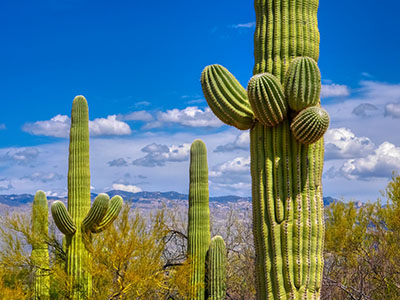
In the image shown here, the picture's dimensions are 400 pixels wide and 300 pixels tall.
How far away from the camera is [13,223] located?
56.4 ft

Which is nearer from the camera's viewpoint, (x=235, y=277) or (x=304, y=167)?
(x=304, y=167)

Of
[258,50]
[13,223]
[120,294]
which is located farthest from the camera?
[13,223]

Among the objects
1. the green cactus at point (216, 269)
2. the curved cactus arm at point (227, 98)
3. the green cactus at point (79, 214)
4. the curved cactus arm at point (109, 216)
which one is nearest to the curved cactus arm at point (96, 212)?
the green cactus at point (79, 214)

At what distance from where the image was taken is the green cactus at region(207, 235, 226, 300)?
13930 millimetres

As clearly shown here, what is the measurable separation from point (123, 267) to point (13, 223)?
15.9 feet

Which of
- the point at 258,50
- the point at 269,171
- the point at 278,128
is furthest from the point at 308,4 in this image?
the point at 269,171

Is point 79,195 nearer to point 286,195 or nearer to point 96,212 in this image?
point 96,212

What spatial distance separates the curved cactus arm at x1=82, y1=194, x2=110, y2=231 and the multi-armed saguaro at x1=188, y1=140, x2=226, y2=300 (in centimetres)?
222

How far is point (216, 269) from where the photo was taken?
13945mm

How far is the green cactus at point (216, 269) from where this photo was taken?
1393 cm

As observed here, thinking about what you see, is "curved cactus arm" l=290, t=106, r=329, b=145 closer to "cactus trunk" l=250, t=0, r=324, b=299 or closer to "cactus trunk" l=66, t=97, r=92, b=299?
"cactus trunk" l=250, t=0, r=324, b=299

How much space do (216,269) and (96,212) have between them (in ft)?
10.4

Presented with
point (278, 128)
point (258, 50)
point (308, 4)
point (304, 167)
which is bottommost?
point (304, 167)

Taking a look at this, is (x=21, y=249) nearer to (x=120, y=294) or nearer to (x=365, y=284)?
(x=120, y=294)
